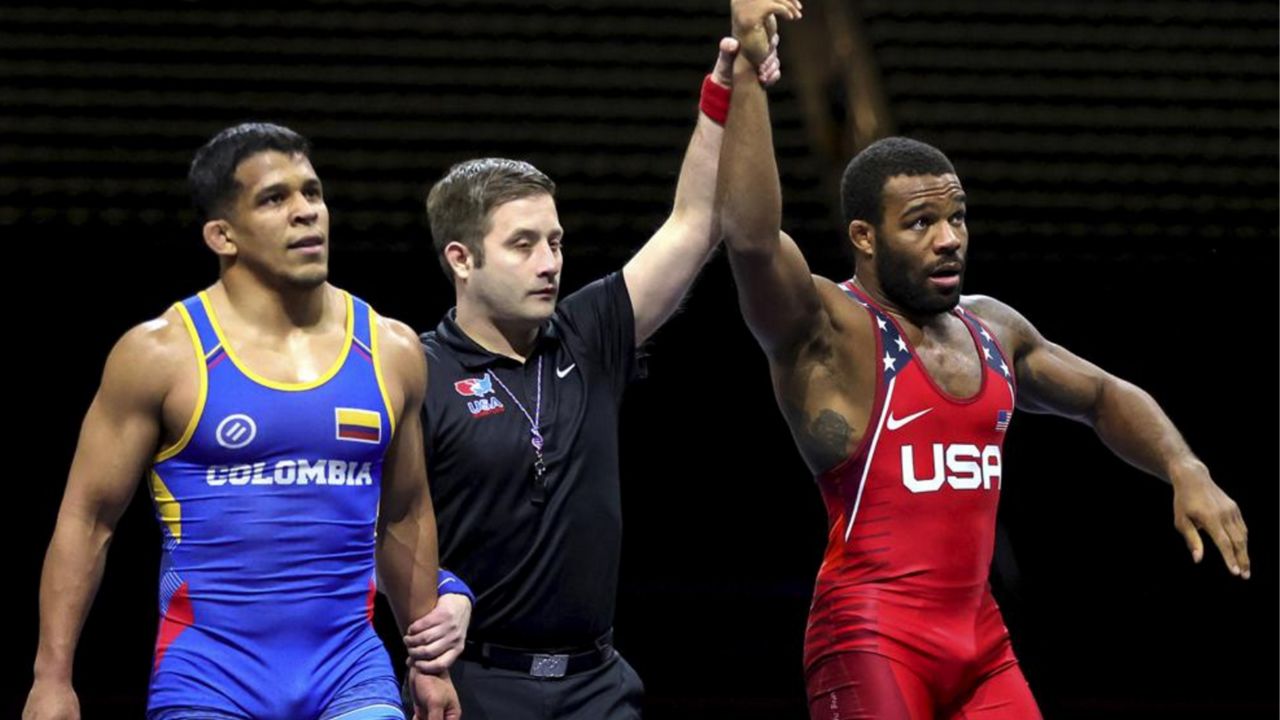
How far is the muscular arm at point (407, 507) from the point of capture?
3.08 metres

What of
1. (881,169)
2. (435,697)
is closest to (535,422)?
(435,697)

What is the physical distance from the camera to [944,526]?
3480 millimetres

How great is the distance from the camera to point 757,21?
3346 mm

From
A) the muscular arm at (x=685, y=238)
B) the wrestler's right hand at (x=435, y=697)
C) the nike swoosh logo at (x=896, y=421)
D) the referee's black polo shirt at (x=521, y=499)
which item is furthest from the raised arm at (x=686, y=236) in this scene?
the wrestler's right hand at (x=435, y=697)

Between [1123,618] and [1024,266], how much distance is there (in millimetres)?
1308

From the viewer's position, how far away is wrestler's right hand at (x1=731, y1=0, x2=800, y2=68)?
11.0 ft

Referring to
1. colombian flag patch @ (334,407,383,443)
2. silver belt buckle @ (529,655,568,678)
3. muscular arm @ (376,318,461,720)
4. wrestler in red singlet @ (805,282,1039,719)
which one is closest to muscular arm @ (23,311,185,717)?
colombian flag patch @ (334,407,383,443)

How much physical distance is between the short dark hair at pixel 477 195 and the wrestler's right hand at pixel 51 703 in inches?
44.0

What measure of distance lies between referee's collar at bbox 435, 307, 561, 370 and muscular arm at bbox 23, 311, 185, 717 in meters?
0.67

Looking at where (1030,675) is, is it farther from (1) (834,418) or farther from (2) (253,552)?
(2) (253,552)

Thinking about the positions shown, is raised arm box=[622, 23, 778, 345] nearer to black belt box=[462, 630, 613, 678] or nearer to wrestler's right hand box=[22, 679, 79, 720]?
black belt box=[462, 630, 613, 678]

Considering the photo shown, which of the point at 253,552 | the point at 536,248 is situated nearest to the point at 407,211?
the point at 536,248

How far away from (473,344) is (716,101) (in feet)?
2.20

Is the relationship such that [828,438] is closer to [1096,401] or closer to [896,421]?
[896,421]
